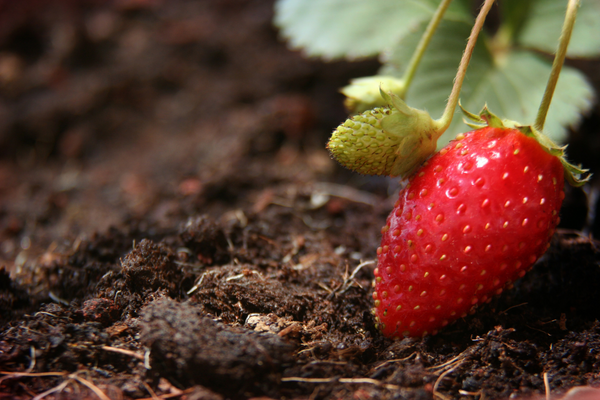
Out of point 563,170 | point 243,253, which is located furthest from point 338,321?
point 563,170

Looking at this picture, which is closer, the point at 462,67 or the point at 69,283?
the point at 462,67

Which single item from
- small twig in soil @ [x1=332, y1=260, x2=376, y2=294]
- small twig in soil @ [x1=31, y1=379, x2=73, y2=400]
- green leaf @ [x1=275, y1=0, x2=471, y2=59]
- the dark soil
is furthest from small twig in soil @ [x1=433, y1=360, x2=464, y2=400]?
green leaf @ [x1=275, y1=0, x2=471, y2=59]

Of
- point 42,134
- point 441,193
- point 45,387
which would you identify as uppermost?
point 441,193

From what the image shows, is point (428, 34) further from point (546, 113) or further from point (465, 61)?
point (546, 113)

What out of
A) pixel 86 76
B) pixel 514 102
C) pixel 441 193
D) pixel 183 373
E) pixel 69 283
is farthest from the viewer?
pixel 86 76

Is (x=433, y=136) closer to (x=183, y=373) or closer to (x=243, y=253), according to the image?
(x=243, y=253)

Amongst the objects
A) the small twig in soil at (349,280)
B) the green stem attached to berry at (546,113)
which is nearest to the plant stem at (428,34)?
the green stem attached to berry at (546,113)
